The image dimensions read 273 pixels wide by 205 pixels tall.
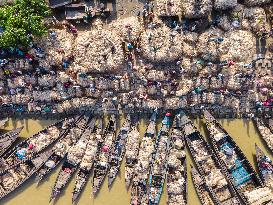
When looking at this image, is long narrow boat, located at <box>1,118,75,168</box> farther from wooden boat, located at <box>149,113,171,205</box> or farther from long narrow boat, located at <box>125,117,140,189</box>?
wooden boat, located at <box>149,113,171,205</box>

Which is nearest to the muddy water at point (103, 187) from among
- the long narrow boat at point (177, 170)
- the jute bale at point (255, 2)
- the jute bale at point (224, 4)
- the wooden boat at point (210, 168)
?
the long narrow boat at point (177, 170)

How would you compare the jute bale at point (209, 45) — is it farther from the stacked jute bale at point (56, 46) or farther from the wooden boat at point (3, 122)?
the wooden boat at point (3, 122)

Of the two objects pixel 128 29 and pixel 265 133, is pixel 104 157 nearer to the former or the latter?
pixel 128 29

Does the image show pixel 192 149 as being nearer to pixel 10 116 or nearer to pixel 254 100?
pixel 254 100

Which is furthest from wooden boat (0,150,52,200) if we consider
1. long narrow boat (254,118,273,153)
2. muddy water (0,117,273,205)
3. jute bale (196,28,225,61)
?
long narrow boat (254,118,273,153)

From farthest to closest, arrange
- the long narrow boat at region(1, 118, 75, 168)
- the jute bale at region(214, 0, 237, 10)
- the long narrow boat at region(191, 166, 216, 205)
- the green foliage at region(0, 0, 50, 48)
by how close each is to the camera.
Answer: the long narrow boat at region(1, 118, 75, 168) < the long narrow boat at region(191, 166, 216, 205) < the jute bale at region(214, 0, 237, 10) < the green foliage at region(0, 0, 50, 48)

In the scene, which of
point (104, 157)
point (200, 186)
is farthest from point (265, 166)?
point (104, 157)

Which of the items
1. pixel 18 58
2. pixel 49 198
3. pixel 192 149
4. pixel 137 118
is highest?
pixel 18 58

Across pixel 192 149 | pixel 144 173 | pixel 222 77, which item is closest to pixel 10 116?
pixel 144 173
